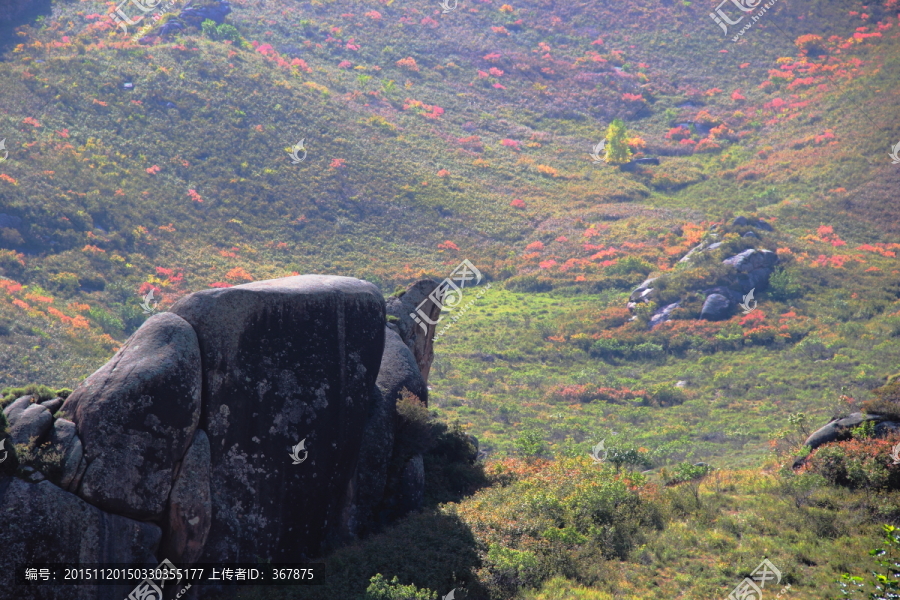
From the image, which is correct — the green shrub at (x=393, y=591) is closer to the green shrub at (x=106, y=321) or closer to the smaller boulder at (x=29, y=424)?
the smaller boulder at (x=29, y=424)

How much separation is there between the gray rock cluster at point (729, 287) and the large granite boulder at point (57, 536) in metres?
41.4

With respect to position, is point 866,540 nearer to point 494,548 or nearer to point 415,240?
point 494,548

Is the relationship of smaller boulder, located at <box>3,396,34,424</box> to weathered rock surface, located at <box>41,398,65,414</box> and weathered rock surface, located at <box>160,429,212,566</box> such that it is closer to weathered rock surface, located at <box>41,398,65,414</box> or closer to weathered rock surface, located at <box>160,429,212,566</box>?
weathered rock surface, located at <box>41,398,65,414</box>

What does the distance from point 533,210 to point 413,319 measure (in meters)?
49.2

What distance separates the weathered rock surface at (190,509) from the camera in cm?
1259

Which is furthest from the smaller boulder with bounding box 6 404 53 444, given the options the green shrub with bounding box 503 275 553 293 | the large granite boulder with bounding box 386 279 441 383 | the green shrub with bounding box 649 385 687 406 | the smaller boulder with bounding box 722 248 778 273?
the smaller boulder with bounding box 722 248 778 273

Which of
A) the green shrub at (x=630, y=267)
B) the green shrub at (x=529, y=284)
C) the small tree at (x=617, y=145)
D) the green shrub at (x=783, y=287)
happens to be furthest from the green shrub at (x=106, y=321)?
the small tree at (x=617, y=145)

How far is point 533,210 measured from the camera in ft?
224

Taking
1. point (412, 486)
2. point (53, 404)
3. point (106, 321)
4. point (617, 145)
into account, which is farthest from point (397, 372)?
point (617, 145)

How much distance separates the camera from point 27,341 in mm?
34250

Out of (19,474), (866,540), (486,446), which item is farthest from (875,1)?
(19,474)

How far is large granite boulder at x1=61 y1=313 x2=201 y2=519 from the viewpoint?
11.8 m

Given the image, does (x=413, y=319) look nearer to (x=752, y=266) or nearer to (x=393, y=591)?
(x=393, y=591)

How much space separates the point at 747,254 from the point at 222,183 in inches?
1801
